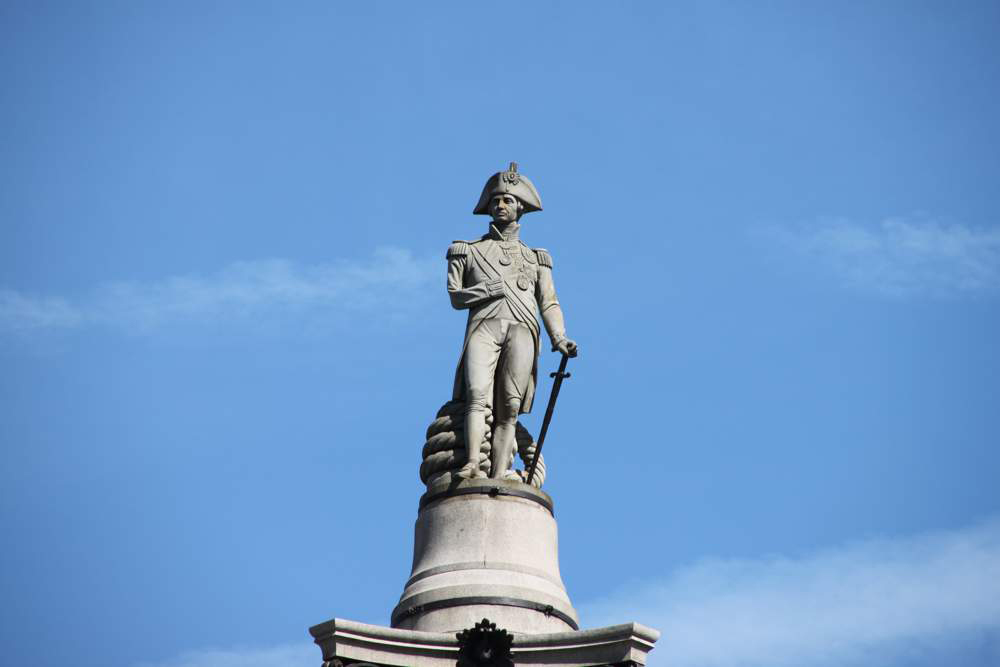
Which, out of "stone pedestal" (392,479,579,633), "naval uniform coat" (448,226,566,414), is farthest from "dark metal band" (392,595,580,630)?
"naval uniform coat" (448,226,566,414)

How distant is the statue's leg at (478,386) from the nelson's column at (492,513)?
12 mm

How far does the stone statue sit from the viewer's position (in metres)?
23.2

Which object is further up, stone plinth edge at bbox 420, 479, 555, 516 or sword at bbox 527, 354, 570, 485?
sword at bbox 527, 354, 570, 485

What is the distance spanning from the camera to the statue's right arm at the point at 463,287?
78.0 ft

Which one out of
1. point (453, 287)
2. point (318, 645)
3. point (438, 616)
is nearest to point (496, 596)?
point (438, 616)

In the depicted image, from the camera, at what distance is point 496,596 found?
2156 centimetres

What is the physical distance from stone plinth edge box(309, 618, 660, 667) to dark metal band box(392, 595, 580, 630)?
0.48 metres

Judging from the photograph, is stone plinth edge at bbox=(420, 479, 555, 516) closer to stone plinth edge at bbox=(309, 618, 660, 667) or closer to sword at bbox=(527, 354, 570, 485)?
sword at bbox=(527, 354, 570, 485)

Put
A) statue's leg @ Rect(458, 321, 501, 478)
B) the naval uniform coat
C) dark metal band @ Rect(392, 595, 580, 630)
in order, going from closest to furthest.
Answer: dark metal band @ Rect(392, 595, 580, 630) → statue's leg @ Rect(458, 321, 501, 478) → the naval uniform coat

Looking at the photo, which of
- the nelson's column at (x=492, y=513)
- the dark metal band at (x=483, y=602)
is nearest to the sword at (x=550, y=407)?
the nelson's column at (x=492, y=513)

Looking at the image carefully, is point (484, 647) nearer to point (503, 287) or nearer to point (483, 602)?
point (483, 602)

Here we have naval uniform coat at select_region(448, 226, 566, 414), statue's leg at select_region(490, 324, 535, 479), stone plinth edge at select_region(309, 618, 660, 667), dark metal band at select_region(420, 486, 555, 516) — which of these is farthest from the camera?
naval uniform coat at select_region(448, 226, 566, 414)

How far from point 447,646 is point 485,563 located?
128 cm

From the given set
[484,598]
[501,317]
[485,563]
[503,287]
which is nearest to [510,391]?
[501,317]
